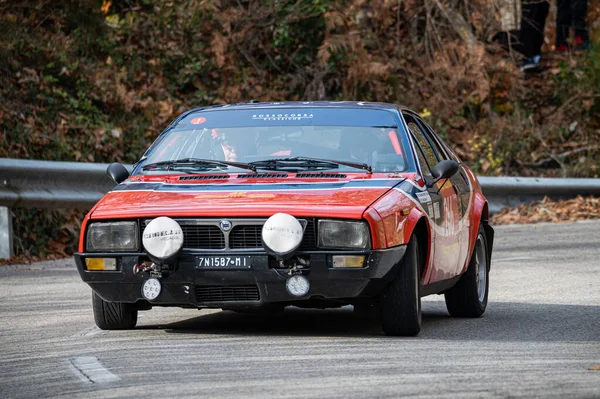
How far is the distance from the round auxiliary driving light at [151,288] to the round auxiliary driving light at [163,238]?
0.57 feet

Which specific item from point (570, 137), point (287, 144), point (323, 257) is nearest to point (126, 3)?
point (570, 137)

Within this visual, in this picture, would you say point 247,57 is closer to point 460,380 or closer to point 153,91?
point 153,91

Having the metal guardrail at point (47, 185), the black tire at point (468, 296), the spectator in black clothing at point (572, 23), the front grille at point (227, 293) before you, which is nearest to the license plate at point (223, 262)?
the front grille at point (227, 293)

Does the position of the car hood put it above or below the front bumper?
above

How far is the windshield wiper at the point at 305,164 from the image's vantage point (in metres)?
8.25

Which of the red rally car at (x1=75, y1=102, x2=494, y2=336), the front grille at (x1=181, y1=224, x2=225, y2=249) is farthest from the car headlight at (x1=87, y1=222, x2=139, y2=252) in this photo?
the front grille at (x1=181, y1=224, x2=225, y2=249)

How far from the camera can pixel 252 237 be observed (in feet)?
24.2

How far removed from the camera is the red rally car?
7.31 meters

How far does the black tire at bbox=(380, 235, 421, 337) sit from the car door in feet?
1.70

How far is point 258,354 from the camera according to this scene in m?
6.93

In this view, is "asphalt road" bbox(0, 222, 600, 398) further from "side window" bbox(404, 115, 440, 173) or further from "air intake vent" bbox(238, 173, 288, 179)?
"side window" bbox(404, 115, 440, 173)

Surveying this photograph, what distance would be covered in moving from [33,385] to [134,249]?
151cm

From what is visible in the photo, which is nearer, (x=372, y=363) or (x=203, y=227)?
(x=372, y=363)

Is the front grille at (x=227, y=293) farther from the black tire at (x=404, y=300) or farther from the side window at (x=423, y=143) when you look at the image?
the side window at (x=423, y=143)
